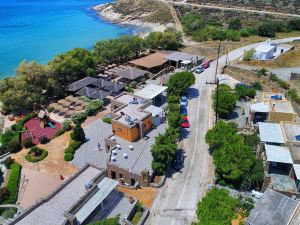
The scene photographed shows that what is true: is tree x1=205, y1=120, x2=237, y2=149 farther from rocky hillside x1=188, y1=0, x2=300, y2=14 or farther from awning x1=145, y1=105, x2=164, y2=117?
rocky hillside x1=188, y1=0, x2=300, y2=14

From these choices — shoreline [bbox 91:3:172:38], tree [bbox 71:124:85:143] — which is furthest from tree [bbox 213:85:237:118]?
shoreline [bbox 91:3:172:38]

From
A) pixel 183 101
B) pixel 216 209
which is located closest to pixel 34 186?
pixel 216 209

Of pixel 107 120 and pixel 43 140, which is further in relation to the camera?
pixel 107 120

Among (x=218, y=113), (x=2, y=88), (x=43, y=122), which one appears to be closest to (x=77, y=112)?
(x=43, y=122)

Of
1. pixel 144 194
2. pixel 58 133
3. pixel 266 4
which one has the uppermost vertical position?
pixel 266 4

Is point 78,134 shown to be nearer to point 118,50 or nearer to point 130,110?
point 130,110

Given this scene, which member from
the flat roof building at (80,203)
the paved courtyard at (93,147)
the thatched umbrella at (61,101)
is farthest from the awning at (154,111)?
the thatched umbrella at (61,101)

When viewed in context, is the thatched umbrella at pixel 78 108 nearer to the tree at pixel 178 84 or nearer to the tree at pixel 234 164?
the tree at pixel 178 84
